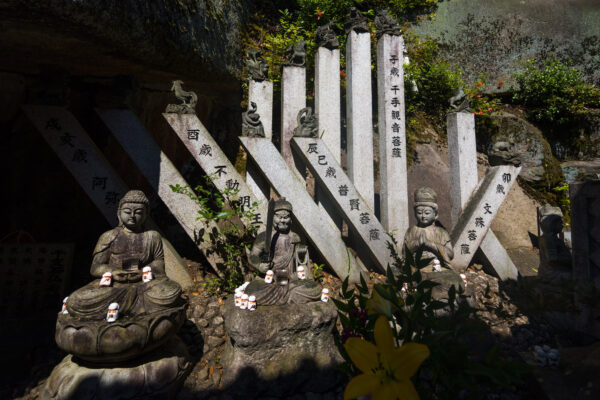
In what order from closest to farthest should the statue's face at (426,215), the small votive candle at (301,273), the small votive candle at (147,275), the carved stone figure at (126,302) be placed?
1. the carved stone figure at (126,302)
2. the small votive candle at (147,275)
3. the small votive candle at (301,273)
4. the statue's face at (426,215)

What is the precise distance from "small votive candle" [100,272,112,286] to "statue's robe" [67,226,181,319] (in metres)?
0.06

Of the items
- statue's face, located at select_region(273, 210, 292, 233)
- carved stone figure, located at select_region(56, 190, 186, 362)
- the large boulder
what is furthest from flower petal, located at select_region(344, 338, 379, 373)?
the large boulder

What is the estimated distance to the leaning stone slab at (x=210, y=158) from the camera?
205 inches

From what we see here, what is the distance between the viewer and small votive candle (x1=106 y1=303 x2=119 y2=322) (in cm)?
301

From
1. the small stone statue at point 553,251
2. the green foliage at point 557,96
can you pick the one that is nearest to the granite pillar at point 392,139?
the small stone statue at point 553,251

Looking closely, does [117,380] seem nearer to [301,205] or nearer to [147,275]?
[147,275]

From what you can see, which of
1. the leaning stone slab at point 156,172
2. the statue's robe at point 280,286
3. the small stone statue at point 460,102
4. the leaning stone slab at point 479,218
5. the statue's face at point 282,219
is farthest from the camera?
the small stone statue at point 460,102

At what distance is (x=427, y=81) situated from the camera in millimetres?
9000

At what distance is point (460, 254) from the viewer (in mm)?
5852

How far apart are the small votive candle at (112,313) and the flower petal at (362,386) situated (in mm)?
3061

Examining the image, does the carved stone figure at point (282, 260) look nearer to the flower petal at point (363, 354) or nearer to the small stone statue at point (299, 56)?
the flower petal at point (363, 354)

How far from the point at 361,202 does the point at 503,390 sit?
11.2 feet

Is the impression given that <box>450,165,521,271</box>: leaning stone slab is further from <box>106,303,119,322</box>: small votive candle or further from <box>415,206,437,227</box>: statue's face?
<box>106,303,119,322</box>: small votive candle

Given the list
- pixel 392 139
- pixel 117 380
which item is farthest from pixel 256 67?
pixel 117 380
